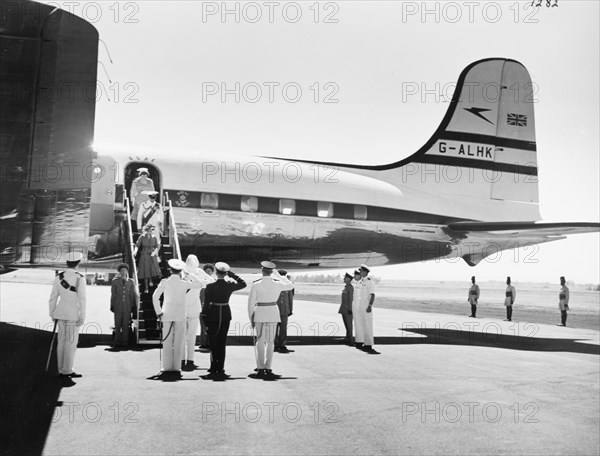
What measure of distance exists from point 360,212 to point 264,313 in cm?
852

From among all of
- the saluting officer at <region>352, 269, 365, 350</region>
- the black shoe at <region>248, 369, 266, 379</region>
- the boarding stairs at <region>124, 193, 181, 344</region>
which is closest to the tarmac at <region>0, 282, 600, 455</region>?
the black shoe at <region>248, 369, 266, 379</region>

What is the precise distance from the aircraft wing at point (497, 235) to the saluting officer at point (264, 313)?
10.2 m

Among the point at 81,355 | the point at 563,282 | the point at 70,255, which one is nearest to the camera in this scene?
the point at 70,255

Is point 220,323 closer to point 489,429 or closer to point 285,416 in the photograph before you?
point 285,416

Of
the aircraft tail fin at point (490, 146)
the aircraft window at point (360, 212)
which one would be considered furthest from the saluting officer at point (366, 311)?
the aircraft tail fin at point (490, 146)

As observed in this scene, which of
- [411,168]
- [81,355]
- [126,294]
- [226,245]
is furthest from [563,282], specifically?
[81,355]

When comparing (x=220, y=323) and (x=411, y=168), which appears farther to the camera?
(x=411, y=168)

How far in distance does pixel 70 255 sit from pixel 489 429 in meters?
6.45

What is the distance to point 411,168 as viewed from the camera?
67.4 ft

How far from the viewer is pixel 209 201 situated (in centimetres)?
1589

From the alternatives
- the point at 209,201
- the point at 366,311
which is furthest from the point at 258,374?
the point at 209,201

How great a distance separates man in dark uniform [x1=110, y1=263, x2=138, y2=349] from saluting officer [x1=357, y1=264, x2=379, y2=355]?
17.7 ft

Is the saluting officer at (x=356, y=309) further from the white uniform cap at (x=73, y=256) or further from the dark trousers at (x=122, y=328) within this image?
the white uniform cap at (x=73, y=256)

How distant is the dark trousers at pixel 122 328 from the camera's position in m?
13.4
